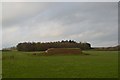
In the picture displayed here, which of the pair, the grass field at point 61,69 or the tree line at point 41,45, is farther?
the tree line at point 41,45

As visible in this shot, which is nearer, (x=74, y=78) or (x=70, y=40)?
(x=74, y=78)

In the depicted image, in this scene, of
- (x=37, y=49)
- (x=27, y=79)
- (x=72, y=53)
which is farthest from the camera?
(x=37, y=49)

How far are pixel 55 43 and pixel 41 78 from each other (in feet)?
268

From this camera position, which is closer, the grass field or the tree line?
the grass field

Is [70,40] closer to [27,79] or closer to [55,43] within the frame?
[55,43]

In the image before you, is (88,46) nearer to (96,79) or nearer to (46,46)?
(46,46)

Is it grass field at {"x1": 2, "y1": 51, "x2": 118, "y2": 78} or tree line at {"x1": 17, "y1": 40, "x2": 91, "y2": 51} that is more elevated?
tree line at {"x1": 17, "y1": 40, "x2": 91, "y2": 51}

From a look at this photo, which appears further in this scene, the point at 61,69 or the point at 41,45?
the point at 41,45

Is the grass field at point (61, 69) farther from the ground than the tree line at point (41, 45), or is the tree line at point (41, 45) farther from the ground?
the tree line at point (41, 45)

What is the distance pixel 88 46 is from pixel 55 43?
15.6 meters

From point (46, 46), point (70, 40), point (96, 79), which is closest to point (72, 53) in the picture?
point (46, 46)

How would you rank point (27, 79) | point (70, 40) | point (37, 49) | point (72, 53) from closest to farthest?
point (27, 79), point (72, 53), point (37, 49), point (70, 40)

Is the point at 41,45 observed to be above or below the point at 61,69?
above

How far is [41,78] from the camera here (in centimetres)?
1558
